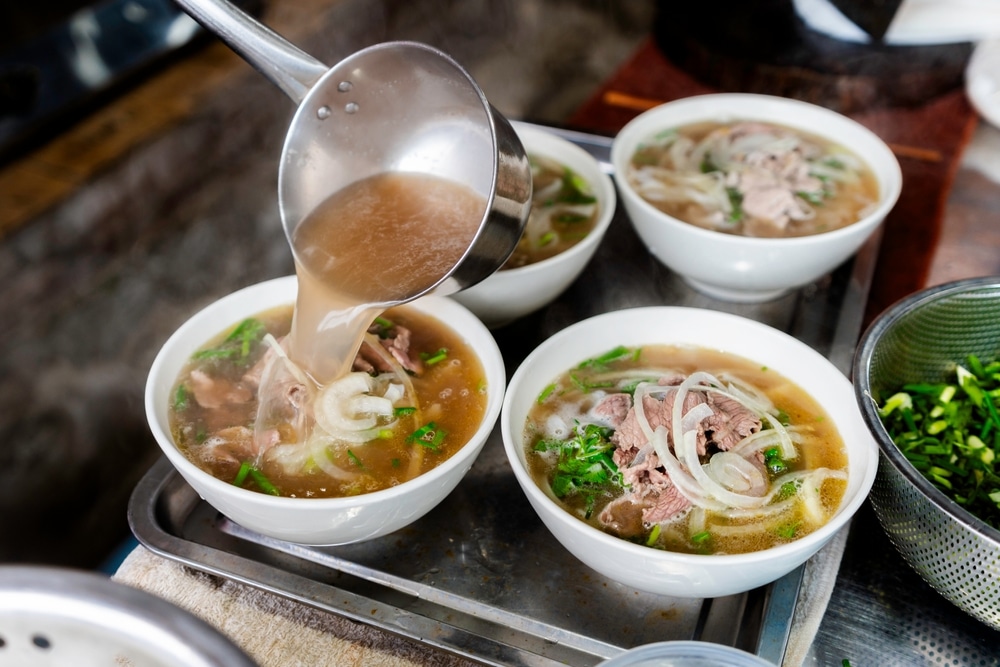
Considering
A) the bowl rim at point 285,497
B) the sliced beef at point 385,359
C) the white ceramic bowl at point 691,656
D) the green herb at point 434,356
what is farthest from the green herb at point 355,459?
the white ceramic bowl at point 691,656

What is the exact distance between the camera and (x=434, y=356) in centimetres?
199

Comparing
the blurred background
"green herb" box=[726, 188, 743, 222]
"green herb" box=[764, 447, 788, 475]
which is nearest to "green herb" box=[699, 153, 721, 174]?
"green herb" box=[726, 188, 743, 222]

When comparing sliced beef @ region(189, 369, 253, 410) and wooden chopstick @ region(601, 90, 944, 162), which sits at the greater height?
sliced beef @ region(189, 369, 253, 410)

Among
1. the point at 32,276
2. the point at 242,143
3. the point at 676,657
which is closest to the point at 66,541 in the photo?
the point at 32,276

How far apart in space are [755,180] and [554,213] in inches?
25.3

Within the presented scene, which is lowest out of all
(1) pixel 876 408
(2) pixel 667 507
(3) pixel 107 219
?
(3) pixel 107 219

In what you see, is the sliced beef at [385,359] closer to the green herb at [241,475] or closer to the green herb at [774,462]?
the green herb at [241,475]

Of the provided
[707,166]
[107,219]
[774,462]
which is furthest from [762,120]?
[107,219]

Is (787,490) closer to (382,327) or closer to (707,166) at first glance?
(382,327)

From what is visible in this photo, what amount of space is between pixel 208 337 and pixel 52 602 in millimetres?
1063

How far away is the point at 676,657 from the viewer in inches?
49.7

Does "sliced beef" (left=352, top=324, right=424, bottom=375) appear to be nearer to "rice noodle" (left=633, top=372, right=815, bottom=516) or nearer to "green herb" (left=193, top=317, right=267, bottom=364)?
"green herb" (left=193, top=317, right=267, bottom=364)

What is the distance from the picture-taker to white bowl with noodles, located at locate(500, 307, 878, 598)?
4.74 feet

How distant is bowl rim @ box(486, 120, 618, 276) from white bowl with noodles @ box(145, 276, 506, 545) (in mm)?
273
